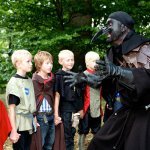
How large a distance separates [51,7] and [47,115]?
3.58 m

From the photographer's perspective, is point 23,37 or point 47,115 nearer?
point 47,115

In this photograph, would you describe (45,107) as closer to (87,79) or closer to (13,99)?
(13,99)

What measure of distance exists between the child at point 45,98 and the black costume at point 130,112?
167 cm

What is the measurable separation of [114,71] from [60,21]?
17.2 feet

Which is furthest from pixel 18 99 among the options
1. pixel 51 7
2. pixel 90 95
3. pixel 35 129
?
pixel 51 7

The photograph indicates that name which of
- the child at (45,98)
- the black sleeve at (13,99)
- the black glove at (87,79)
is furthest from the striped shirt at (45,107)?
the black glove at (87,79)

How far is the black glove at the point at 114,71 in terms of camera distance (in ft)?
9.69

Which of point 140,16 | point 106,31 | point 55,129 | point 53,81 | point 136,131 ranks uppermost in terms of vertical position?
point 140,16

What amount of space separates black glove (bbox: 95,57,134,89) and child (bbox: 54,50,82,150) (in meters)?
2.42

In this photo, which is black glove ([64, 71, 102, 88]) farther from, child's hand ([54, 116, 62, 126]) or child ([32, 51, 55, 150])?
child's hand ([54, 116, 62, 126])

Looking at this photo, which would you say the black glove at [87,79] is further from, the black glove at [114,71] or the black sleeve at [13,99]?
the black sleeve at [13,99]

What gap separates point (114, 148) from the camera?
3.45 meters

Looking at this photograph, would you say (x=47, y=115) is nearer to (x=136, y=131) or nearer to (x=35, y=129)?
(x=35, y=129)

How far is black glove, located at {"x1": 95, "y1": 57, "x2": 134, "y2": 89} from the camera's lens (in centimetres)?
295
